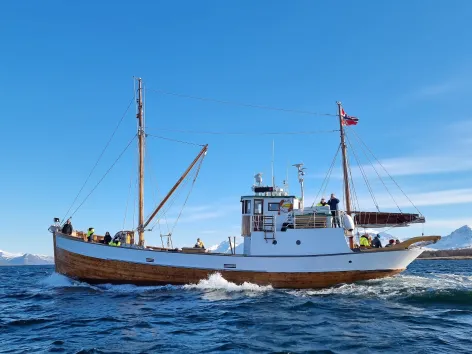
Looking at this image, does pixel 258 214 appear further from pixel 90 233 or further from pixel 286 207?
pixel 90 233

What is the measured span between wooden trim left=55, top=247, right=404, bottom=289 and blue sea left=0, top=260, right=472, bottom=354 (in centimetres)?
72

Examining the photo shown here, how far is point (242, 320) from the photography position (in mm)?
13062

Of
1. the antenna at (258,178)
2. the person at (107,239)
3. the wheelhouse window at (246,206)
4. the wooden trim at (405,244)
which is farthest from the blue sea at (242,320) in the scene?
the antenna at (258,178)

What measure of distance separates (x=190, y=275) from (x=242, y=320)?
352 inches

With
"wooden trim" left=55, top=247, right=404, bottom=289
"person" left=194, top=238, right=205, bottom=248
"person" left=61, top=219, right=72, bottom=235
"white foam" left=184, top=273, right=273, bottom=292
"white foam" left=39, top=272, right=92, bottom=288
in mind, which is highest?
"person" left=61, top=219, right=72, bottom=235

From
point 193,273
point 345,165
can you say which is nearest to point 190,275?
point 193,273

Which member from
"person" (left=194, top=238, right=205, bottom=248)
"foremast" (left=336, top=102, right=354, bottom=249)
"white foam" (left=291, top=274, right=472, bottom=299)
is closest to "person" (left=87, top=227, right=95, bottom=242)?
"person" (left=194, top=238, right=205, bottom=248)

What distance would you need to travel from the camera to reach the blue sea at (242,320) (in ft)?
32.6

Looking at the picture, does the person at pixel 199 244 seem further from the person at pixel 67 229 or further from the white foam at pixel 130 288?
the person at pixel 67 229

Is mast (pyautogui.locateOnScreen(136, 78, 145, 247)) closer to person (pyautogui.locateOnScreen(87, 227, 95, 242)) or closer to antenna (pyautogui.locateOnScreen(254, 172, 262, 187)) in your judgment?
person (pyautogui.locateOnScreen(87, 227, 95, 242))

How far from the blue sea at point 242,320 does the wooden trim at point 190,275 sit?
28.4 inches

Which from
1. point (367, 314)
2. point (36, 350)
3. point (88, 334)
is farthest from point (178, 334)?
point (367, 314)

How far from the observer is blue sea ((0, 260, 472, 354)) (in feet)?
32.6

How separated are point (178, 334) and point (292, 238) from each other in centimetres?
1121
